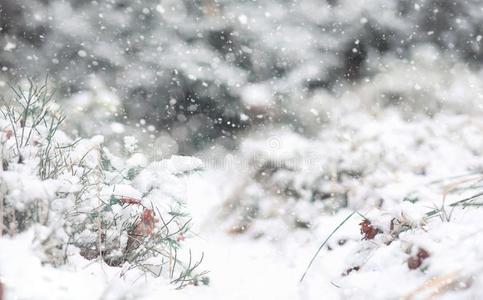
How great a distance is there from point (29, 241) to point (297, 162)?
3929 mm

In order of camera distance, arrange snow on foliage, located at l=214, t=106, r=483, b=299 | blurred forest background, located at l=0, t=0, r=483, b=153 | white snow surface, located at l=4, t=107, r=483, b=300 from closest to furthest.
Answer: white snow surface, located at l=4, t=107, r=483, b=300
snow on foliage, located at l=214, t=106, r=483, b=299
blurred forest background, located at l=0, t=0, r=483, b=153

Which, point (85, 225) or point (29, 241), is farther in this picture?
point (85, 225)

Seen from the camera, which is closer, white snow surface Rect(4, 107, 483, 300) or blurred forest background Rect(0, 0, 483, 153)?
white snow surface Rect(4, 107, 483, 300)

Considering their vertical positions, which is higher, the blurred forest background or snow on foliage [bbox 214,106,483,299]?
the blurred forest background

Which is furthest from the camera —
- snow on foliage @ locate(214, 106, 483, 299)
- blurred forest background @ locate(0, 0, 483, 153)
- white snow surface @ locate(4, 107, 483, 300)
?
blurred forest background @ locate(0, 0, 483, 153)

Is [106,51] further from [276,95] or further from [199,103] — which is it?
[276,95]

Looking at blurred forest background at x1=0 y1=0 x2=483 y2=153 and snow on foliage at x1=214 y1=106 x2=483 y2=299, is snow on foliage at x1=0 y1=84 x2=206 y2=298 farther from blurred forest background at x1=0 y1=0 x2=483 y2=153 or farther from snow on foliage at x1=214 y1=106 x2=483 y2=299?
blurred forest background at x1=0 y1=0 x2=483 y2=153

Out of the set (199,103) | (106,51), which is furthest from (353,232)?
Answer: (106,51)

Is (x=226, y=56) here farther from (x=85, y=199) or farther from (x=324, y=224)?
(x=85, y=199)

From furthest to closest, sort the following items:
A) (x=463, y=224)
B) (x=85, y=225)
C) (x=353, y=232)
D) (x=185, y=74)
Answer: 1. (x=185, y=74)
2. (x=353, y=232)
3. (x=85, y=225)
4. (x=463, y=224)

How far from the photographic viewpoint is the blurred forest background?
534 cm

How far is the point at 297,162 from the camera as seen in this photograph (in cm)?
500

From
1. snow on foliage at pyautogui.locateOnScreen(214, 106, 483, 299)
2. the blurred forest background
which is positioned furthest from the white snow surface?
the blurred forest background

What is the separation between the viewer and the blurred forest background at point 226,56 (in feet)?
17.5
